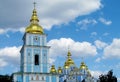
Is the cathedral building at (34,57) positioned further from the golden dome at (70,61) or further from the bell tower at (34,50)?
the golden dome at (70,61)

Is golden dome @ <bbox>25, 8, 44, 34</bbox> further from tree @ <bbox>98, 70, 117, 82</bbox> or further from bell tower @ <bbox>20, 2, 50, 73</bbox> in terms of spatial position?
tree @ <bbox>98, 70, 117, 82</bbox>

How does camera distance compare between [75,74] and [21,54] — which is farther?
[75,74]

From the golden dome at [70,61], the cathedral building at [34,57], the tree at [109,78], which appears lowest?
the tree at [109,78]

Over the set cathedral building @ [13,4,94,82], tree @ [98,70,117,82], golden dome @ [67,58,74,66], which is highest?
golden dome @ [67,58,74,66]

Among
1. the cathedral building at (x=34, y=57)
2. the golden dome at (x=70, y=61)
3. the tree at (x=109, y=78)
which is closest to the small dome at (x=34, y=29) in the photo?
the cathedral building at (x=34, y=57)

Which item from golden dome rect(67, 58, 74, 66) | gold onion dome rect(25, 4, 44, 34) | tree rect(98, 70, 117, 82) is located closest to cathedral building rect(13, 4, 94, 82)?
gold onion dome rect(25, 4, 44, 34)

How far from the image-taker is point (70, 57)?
81.2 meters

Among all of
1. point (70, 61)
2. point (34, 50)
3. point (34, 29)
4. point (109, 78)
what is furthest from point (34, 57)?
point (70, 61)

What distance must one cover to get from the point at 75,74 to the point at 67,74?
2232 millimetres

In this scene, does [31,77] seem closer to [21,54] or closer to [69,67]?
[21,54]

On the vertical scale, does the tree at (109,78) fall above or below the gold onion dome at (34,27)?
below

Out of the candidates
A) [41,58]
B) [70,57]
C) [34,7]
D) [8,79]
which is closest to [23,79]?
[41,58]

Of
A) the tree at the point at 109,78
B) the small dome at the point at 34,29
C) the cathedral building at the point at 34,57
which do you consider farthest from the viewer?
the small dome at the point at 34,29

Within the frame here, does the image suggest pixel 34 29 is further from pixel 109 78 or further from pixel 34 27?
pixel 109 78
